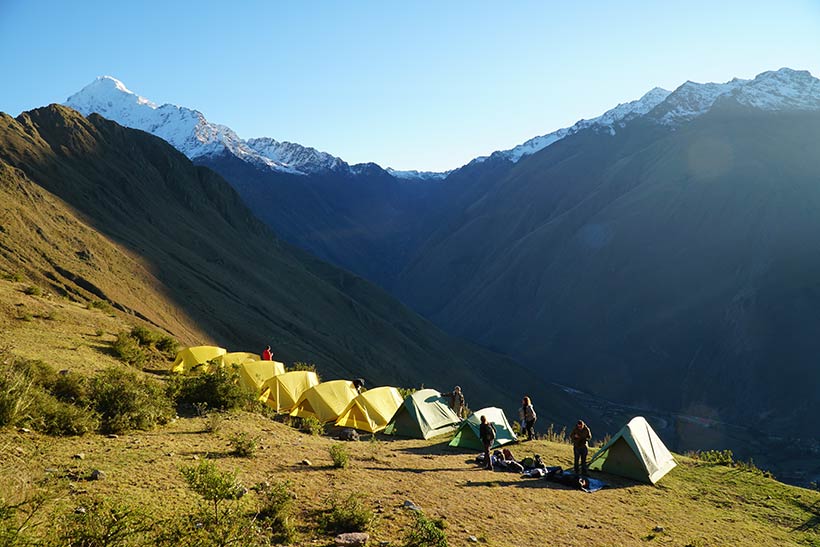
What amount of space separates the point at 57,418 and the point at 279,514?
494 cm

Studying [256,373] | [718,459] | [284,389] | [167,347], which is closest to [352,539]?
[284,389]

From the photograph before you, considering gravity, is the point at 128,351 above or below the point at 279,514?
above

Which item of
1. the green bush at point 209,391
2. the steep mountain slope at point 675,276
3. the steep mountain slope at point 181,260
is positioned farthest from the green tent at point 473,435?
the steep mountain slope at point 675,276

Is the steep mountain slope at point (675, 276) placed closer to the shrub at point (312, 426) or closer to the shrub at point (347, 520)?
the shrub at point (312, 426)

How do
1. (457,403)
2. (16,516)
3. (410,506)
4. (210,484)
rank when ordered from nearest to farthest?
1. (16,516)
2. (210,484)
3. (410,506)
4. (457,403)

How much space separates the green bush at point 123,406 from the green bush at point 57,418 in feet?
1.74

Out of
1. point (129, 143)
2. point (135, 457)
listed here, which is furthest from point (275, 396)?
point (129, 143)

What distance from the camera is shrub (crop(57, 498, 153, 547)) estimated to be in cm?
544

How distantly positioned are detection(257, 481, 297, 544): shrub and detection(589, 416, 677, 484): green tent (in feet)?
30.4

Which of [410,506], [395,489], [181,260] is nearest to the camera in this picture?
[410,506]

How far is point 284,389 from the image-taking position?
681 inches

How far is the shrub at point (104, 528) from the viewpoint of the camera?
544cm

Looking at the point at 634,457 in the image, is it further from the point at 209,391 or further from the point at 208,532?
the point at 209,391

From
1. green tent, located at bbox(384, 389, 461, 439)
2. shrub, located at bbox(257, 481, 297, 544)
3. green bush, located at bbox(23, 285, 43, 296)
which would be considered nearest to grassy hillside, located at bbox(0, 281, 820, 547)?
shrub, located at bbox(257, 481, 297, 544)
